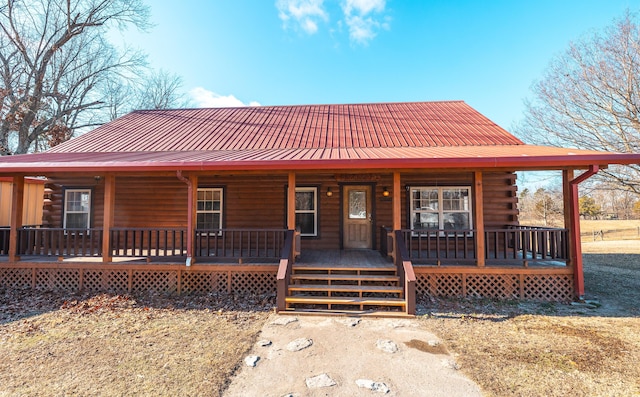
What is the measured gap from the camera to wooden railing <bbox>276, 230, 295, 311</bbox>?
557 cm

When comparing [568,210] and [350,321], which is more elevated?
[568,210]

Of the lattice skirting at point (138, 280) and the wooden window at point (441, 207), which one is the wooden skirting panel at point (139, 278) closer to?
the lattice skirting at point (138, 280)

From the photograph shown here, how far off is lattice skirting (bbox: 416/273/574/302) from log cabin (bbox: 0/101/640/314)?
1.1 inches

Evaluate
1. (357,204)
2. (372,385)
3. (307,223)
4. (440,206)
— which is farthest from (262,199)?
(372,385)

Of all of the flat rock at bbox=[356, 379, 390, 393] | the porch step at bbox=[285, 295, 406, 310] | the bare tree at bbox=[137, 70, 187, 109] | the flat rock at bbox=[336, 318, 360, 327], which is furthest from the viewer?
the bare tree at bbox=[137, 70, 187, 109]

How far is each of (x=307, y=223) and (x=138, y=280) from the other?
4.56 metres

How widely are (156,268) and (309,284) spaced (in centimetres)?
351

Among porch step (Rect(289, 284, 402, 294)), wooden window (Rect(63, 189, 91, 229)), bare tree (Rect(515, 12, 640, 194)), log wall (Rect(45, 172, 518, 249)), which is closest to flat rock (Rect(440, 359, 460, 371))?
porch step (Rect(289, 284, 402, 294))

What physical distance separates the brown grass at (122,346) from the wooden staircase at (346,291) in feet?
2.78

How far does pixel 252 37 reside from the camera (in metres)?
15.5

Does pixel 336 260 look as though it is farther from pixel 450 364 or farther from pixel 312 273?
pixel 450 364

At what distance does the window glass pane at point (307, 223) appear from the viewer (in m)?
9.17

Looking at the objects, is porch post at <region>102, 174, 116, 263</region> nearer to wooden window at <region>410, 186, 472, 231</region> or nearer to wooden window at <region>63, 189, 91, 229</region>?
wooden window at <region>63, 189, 91, 229</region>

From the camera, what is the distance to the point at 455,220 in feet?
28.8
